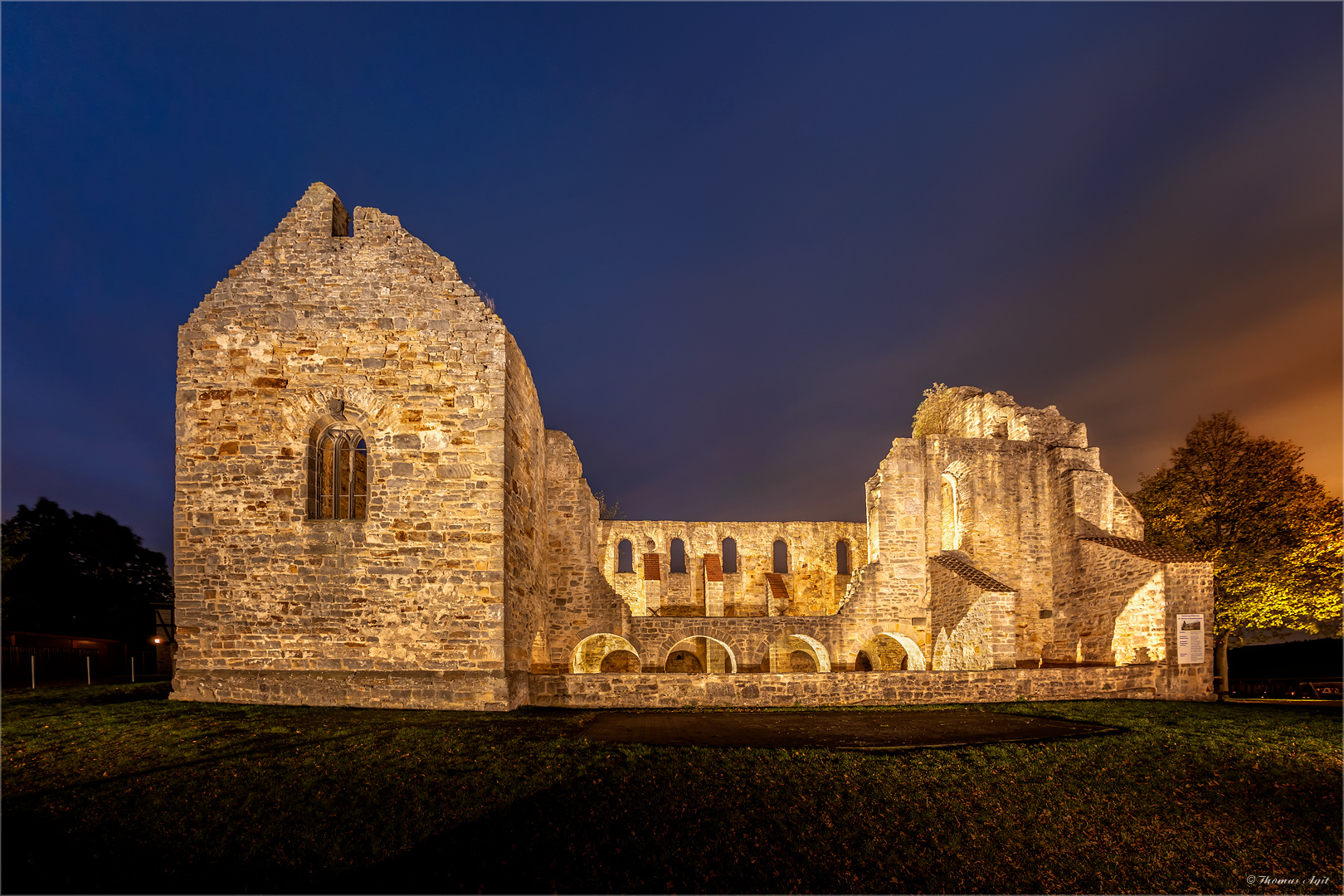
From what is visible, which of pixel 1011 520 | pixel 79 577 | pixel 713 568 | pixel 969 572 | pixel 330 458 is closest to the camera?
pixel 330 458

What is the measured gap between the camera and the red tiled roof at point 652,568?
2958 centimetres

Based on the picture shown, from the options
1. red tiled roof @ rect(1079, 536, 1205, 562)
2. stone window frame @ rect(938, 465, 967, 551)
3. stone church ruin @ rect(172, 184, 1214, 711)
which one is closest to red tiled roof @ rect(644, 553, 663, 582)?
stone window frame @ rect(938, 465, 967, 551)

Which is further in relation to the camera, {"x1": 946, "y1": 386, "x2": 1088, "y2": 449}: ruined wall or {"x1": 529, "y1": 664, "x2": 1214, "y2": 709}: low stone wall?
{"x1": 946, "y1": 386, "x2": 1088, "y2": 449}: ruined wall

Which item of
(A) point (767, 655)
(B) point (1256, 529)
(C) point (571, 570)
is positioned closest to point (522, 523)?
(C) point (571, 570)

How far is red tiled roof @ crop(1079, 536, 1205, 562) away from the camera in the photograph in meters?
15.9

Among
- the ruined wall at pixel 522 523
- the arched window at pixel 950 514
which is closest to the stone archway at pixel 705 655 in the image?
the arched window at pixel 950 514

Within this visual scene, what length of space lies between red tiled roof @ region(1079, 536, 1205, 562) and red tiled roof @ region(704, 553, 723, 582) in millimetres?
14697

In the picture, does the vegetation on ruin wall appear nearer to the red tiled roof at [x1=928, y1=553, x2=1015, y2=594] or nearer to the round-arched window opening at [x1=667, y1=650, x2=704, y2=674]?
the red tiled roof at [x1=928, y1=553, x2=1015, y2=594]

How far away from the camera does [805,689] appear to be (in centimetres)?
1271

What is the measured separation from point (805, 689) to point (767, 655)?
342 inches

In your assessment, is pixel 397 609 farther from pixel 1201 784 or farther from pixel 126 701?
pixel 1201 784

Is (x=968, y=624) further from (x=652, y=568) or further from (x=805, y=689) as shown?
(x=652, y=568)

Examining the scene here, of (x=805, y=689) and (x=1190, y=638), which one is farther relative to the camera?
(x=1190, y=638)

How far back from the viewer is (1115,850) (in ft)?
22.4
